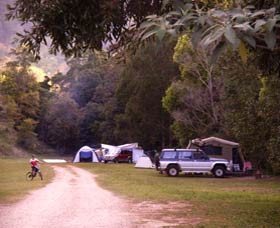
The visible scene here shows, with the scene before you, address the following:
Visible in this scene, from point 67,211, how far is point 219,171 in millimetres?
15862

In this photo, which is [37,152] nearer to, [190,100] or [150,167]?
[150,167]

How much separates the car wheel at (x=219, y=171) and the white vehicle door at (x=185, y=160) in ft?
4.35

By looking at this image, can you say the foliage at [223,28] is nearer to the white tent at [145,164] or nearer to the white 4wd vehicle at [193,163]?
the white 4wd vehicle at [193,163]

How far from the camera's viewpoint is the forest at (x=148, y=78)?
377 cm

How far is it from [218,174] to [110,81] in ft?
115

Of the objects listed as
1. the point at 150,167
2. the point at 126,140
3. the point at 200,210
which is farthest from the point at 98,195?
the point at 126,140

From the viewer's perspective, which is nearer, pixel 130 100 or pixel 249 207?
pixel 249 207

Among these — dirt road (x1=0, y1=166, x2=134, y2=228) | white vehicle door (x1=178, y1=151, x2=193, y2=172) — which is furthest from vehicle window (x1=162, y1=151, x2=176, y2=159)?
dirt road (x1=0, y1=166, x2=134, y2=228)

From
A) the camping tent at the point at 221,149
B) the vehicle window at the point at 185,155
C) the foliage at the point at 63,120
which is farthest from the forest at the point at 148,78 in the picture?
the vehicle window at the point at 185,155

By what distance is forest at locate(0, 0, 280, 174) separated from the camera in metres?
3.77

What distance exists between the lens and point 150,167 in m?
34.9

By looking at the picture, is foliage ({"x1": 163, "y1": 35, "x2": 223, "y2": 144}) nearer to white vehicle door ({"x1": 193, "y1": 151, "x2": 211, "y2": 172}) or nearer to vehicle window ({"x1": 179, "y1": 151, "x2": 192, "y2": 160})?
white vehicle door ({"x1": 193, "y1": 151, "x2": 211, "y2": 172})

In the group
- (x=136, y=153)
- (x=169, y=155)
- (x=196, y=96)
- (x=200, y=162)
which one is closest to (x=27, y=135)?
(x=136, y=153)

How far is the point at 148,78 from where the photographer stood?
42406mm
